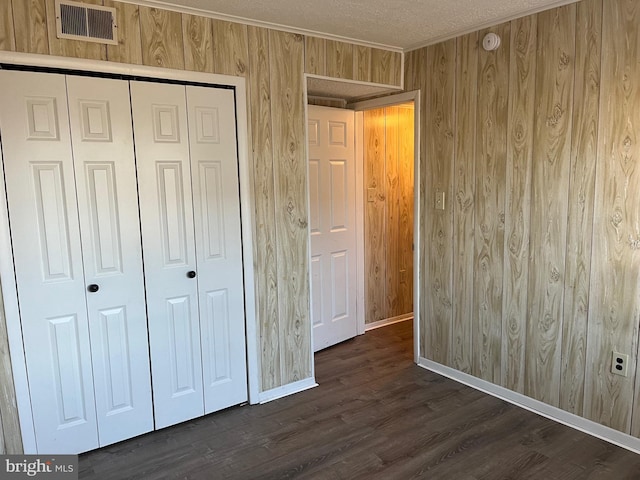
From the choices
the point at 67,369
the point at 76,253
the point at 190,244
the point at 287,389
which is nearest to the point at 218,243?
the point at 190,244

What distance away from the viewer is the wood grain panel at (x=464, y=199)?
3121 mm

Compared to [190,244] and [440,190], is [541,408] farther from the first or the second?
[190,244]

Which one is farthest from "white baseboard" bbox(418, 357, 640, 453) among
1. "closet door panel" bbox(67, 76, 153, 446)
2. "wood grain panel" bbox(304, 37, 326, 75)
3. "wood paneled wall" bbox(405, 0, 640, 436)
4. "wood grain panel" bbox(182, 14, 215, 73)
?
"wood grain panel" bbox(182, 14, 215, 73)

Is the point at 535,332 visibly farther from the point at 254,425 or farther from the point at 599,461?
the point at 254,425

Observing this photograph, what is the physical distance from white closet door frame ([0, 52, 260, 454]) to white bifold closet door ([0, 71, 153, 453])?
0.04 m

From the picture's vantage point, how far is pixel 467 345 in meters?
Result: 3.35

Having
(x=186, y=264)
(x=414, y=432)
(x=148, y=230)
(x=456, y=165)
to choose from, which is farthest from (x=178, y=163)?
(x=414, y=432)

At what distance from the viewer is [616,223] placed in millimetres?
2480

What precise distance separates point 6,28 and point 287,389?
2640 mm

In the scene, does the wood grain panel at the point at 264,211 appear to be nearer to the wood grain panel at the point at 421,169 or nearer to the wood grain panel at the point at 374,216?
the wood grain panel at the point at 421,169

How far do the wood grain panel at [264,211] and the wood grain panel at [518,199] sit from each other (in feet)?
5.03

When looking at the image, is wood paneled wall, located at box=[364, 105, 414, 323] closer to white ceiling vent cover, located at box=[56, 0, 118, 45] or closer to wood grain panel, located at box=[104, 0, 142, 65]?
wood grain panel, located at box=[104, 0, 142, 65]

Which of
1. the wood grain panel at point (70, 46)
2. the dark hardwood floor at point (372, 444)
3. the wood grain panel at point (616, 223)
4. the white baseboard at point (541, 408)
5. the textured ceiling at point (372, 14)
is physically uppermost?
the textured ceiling at point (372, 14)

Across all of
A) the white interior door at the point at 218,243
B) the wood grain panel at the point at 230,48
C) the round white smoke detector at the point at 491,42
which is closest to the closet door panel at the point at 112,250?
the white interior door at the point at 218,243
